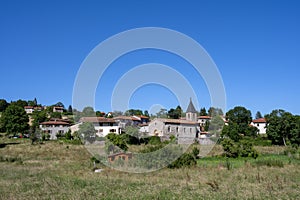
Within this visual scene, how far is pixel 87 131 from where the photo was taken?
4712 cm

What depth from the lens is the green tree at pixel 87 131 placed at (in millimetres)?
46309

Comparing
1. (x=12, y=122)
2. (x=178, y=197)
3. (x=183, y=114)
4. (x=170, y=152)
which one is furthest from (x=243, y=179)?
(x=183, y=114)

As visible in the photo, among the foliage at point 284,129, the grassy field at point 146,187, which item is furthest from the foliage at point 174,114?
the grassy field at point 146,187

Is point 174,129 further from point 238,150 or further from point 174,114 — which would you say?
point 238,150

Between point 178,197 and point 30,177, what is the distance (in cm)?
796

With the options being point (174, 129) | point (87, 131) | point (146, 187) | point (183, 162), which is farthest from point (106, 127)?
point (146, 187)

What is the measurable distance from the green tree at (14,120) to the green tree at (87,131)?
1353 centimetres

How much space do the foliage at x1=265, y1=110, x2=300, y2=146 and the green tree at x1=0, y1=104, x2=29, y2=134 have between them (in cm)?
4461

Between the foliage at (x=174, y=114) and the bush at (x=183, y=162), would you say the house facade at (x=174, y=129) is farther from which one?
the bush at (x=183, y=162)

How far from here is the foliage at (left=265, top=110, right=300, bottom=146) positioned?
4366cm

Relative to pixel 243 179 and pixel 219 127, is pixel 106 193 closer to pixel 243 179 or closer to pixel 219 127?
pixel 243 179

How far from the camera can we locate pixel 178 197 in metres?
9.09

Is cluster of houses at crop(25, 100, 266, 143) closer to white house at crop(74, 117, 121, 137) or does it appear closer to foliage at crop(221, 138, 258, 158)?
white house at crop(74, 117, 121, 137)

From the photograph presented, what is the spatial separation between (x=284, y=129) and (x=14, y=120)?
47268mm
